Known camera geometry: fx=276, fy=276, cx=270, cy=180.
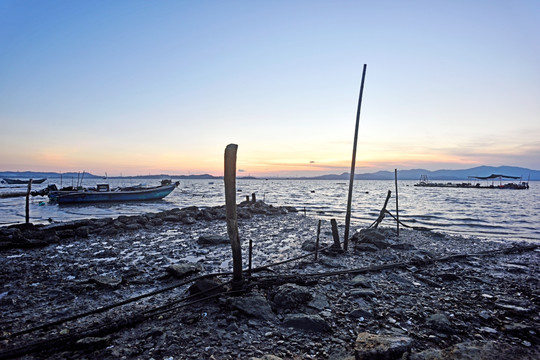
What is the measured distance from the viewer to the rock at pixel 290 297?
18.3ft

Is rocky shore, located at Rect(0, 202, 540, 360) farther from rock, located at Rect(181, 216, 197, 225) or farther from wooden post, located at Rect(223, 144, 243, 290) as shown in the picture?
rock, located at Rect(181, 216, 197, 225)

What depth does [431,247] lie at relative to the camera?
1280cm

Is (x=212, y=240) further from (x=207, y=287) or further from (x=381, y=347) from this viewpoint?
(x=381, y=347)

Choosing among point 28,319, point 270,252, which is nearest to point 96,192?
point 270,252

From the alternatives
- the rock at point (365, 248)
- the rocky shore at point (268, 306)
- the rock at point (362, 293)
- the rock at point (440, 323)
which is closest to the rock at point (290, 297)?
the rocky shore at point (268, 306)

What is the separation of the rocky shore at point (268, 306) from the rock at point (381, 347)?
1 centimetres

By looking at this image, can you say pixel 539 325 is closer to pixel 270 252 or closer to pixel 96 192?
pixel 270 252

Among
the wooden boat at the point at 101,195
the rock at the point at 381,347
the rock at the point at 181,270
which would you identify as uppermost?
the rock at the point at 381,347

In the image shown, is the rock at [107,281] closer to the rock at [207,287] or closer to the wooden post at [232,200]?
the rock at [207,287]

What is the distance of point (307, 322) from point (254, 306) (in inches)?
42.4

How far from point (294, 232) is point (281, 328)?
11555mm

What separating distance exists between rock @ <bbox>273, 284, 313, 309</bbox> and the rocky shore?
3cm

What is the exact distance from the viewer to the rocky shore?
13.9 ft

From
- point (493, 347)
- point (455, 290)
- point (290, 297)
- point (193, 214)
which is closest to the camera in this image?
point (493, 347)
